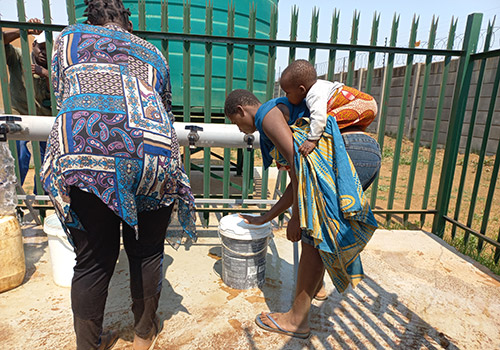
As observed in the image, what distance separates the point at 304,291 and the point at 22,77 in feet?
12.1

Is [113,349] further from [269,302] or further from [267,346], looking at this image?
[269,302]

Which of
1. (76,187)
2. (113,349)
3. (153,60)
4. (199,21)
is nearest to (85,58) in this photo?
(153,60)

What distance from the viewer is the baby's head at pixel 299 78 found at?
5.35 ft

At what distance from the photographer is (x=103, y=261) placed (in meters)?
1.50

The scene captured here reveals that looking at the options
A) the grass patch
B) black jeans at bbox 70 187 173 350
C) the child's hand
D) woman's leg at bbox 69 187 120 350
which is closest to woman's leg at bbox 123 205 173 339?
black jeans at bbox 70 187 173 350

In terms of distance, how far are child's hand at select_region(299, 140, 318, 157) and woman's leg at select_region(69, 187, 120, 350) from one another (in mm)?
976

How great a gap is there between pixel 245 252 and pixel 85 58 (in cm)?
158

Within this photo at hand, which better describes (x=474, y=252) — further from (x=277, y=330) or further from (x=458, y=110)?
(x=277, y=330)

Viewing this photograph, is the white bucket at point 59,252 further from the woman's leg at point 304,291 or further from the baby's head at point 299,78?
the baby's head at point 299,78

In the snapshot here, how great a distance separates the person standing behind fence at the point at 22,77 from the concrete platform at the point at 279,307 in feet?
4.65

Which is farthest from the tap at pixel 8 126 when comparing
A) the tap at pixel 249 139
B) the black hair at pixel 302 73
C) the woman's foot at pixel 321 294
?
the woman's foot at pixel 321 294

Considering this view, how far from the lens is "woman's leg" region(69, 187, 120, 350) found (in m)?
1.39

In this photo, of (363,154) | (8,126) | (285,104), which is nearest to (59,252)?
(8,126)

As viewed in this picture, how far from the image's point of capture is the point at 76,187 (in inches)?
53.0
